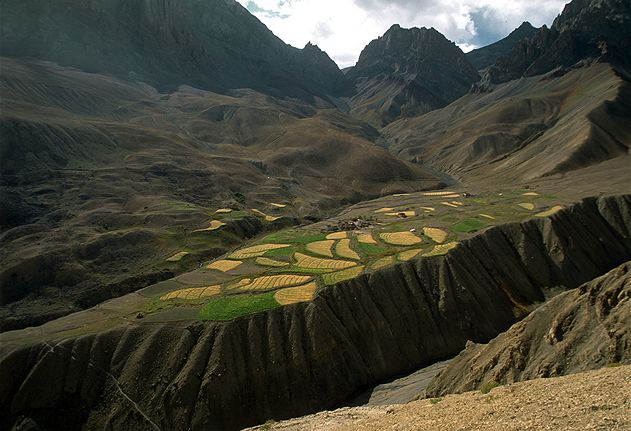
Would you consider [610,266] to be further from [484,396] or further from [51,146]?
[51,146]

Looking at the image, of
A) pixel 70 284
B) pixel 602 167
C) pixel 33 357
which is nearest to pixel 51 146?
pixel 70 284

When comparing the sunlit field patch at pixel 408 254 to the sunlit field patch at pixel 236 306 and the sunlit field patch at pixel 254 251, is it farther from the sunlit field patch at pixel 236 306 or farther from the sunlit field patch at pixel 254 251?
the sunlit field patch at pixel 254 251

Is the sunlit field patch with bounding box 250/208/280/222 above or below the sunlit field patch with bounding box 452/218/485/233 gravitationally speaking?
above

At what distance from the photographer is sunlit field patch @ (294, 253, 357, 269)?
6875 cm

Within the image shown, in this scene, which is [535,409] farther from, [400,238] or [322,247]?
[400,238]

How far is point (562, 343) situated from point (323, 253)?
47.9 meters

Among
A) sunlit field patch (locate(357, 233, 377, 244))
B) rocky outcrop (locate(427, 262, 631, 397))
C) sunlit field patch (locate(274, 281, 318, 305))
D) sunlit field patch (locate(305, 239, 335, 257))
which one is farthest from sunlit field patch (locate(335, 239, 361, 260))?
rocky outcrop (locate(427, 262, 631, 397))

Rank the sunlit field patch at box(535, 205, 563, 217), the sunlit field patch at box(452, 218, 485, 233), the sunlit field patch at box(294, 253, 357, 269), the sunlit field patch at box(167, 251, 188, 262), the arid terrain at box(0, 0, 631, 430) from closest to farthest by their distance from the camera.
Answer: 1. the arid terrain at box(0, 0, 631, 430)
2. the sunlit field patch at box(294, 253, 357, 269)
3. the sunlit field patch at box(452, 218, 485, 233)
4. the sunlit field patch at box(167, 251, 188, 262)
5. the sunlit field patch at box(535, 205, 563, 217)

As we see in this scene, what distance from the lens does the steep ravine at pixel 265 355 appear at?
46.1 metres

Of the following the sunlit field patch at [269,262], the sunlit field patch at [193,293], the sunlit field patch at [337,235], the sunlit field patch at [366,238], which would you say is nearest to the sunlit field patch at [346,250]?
the sunlit field patch at [366,238]

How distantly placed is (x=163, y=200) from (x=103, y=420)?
74405mm

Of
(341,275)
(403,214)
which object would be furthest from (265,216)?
(341,275)

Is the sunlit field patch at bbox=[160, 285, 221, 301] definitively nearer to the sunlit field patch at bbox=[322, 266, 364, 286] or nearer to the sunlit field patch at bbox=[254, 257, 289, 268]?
the sunlit field patch at bbox=[254, 257, 289, 268]

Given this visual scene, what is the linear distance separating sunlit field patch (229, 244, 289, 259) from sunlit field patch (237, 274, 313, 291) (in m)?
13.6
